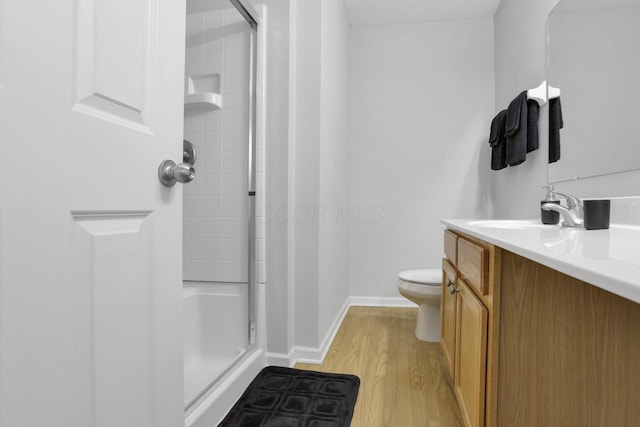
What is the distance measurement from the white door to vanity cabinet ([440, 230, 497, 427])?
0.83 meters

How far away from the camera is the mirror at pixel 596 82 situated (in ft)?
4.39

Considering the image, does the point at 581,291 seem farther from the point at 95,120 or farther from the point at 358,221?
the point at 358,221

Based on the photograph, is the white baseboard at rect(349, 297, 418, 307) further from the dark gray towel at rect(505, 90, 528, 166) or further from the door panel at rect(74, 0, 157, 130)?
the door panel at rect(74, 0, 157, 130)

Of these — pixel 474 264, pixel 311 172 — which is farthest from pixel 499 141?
pixel 474 264

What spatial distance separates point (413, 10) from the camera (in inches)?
118

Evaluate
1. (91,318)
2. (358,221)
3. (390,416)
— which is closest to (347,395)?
(390,416)

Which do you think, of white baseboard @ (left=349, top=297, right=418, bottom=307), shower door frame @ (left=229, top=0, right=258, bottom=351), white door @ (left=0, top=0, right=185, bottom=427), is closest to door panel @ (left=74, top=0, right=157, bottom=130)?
white door @ (left=0, top=0, right=185, bottom=427)

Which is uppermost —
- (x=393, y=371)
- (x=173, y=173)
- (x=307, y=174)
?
(x=307, y=174)

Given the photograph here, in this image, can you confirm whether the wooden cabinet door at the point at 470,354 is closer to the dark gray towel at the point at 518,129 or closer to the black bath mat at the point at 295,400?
the black bath mat at the point at 295,400

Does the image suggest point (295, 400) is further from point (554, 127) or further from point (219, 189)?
point (554, 127)

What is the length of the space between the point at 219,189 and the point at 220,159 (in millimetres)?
164

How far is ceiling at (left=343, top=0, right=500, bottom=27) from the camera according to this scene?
2.89 meters

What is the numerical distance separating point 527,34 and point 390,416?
7.59ft

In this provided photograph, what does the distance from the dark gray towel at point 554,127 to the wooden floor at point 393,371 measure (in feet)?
4.07
